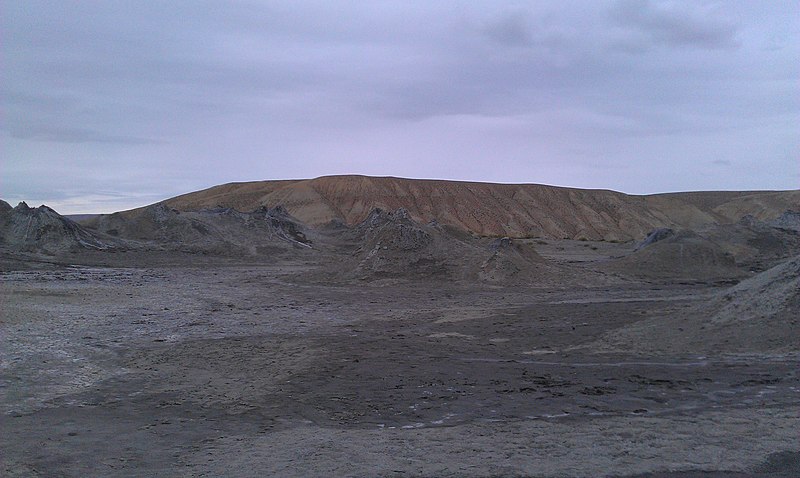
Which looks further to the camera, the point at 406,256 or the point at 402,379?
the point at 406,256

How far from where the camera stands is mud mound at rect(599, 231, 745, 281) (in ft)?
94.9

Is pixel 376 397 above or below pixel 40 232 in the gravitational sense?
below

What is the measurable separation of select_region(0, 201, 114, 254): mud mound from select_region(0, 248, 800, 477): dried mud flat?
63.6ft

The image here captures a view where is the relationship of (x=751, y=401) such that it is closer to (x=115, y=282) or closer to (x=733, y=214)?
(x=115, y=282)

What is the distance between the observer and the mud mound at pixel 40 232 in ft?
118

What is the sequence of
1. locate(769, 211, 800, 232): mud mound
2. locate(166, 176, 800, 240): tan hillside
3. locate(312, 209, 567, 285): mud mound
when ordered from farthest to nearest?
locate(166, 176, 800, 240): tan hillside, locate(769, 211, 800, 232): mud mound, locate(312, 209, 567, 285): mud mound

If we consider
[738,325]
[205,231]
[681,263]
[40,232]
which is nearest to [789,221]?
[681,263]

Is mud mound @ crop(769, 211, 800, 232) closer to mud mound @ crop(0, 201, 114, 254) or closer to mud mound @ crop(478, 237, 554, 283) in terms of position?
mud mound @ crop(478, 237, 554, 283)

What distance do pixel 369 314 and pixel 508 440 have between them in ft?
39.0

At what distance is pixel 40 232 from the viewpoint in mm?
37125

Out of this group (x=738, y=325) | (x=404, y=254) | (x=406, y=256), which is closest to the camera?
(x=738, y=325)

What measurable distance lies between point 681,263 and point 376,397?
79.4 feet

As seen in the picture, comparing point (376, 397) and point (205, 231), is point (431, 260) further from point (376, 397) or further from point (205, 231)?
point (205, 231)

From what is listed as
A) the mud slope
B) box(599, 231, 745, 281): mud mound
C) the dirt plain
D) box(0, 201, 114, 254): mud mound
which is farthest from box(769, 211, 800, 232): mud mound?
box(0, 201, 114, 254): mud mound
